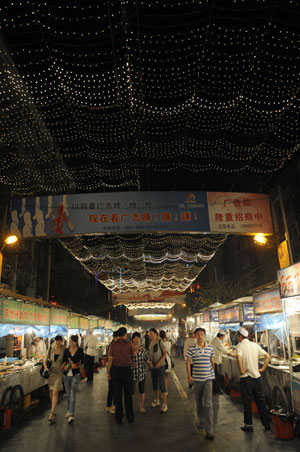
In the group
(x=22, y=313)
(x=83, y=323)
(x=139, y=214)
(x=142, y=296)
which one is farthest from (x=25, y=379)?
(x=142, y=296)

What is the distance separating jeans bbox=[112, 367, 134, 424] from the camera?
21.0 ft

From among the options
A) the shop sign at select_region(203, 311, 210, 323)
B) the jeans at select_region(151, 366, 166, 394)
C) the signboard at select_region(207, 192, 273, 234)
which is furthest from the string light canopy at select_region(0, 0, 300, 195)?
the shop sign at select_region(203, 311, 210, 323)

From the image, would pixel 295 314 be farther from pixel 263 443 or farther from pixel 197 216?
pixel 197 216

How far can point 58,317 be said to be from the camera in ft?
46.2

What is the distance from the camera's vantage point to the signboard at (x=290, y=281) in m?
6.15

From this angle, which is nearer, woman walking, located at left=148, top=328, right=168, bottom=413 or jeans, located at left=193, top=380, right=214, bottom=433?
jeans, located at left=193, top=380, right=214, bottom=433

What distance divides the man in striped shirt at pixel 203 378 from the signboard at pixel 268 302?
110 inches

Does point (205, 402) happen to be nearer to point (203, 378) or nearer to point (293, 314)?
point (203, 378)

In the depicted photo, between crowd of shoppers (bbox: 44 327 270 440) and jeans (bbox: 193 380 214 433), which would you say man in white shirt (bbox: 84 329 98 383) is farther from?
jeans (bbox: 193 380 214 433)

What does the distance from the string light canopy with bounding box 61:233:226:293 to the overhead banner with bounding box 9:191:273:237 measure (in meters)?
4.77

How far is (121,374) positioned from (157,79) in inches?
257

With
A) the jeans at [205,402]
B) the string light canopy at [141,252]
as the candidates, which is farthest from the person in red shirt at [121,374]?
the string light canopy at [141,252]

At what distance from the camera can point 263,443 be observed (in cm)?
521

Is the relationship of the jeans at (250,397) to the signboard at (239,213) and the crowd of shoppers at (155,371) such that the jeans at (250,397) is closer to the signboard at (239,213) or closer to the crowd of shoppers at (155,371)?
the crowd of shoppers at (155,371)
